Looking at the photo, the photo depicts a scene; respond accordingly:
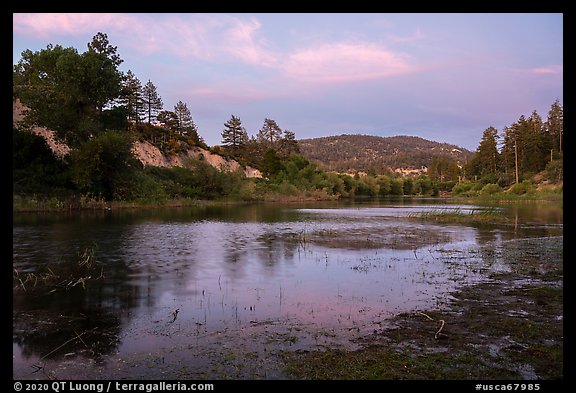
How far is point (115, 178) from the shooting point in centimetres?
4612

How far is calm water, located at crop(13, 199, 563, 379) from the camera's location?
7223 millimetres

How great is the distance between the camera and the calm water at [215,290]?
7223 millimetres

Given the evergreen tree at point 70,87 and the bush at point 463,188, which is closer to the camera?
the evergreen tree at point 70,87

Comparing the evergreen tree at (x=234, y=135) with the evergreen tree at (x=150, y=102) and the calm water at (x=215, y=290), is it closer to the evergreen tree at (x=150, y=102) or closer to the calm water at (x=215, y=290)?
the evergreen tree at (x=150, y=102)

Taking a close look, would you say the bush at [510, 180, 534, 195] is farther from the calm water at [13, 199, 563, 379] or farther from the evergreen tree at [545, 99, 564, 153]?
the calm water at [13, 199, 563, 379]

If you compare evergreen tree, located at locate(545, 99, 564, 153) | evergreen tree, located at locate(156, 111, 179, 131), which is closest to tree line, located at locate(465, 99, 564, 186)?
evergreen tree, located at locate(545, 99, 564, 153)

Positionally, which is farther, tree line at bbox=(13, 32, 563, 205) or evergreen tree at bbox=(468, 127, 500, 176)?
evergreen tree at bbox=(468, 127, 500, 176)

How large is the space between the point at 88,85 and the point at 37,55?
6.40 meters

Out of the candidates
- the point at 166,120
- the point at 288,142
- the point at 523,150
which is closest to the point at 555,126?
the point at 523,150

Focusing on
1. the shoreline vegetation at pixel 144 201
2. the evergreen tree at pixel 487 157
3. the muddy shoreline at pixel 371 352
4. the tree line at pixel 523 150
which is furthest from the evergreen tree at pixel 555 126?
the muddy shoreline at pixel 371 352

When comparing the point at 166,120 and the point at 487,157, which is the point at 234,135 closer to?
the point at 166,120
